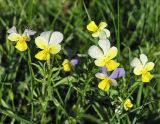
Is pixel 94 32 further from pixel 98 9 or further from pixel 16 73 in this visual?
pixel 98 9

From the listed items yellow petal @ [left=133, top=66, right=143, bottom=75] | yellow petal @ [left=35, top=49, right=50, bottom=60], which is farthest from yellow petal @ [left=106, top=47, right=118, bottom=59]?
yellow petal @ [left=35, top=49, right=50, bottom=60]

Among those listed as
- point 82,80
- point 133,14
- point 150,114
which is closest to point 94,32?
point 82,80

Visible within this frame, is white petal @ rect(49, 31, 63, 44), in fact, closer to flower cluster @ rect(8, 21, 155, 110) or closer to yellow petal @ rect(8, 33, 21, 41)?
flower cluster @ rect(8, 21, 155, 110)

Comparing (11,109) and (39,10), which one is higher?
(39,10)

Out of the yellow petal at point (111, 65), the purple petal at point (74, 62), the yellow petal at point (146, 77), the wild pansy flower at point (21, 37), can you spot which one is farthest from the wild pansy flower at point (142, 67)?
the wild pansy flower at point (21, 37)

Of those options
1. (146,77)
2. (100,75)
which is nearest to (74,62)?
(100,75)

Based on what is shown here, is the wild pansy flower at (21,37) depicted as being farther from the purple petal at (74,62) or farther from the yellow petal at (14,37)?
the purple petal at (74,62)

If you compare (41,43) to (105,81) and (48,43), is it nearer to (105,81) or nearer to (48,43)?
(48,43)
